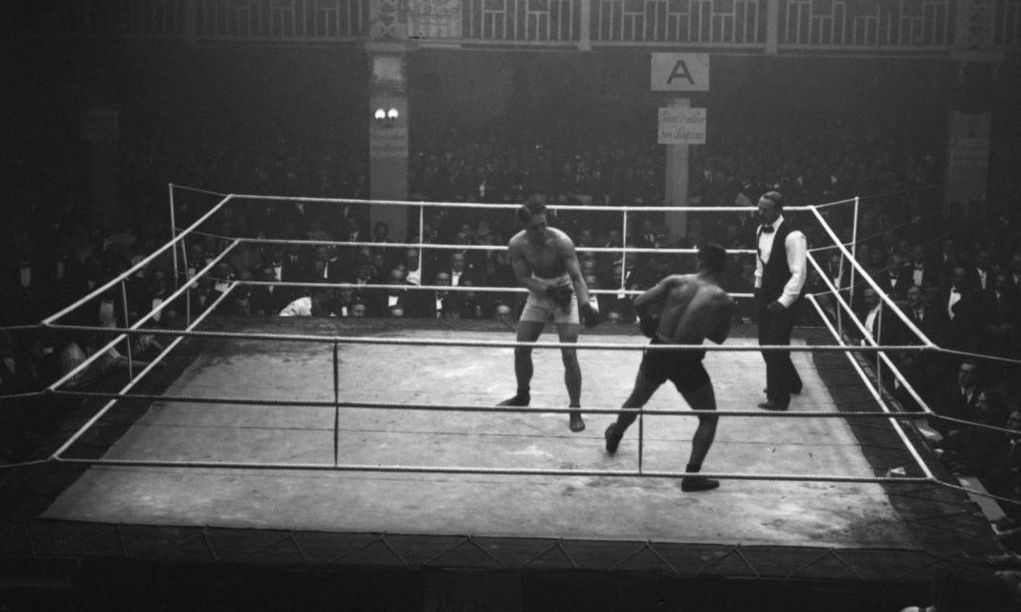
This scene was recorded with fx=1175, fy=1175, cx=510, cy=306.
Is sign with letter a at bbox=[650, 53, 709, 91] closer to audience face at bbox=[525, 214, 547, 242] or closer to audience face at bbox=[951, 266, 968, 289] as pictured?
audience face at bbox=[951, 266, 968, 289]

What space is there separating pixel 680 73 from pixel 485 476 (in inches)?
416

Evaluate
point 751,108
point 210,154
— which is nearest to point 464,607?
point 210,154

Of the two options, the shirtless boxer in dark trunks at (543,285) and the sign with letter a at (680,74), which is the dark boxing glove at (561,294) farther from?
the sign with letter a at (680,74)

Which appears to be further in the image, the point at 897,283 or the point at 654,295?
the point at 897,283

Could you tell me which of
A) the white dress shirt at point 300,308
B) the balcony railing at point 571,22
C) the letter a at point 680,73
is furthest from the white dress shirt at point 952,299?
the white dress shirt at point 300,308

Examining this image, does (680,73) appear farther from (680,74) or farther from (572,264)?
(572,264)

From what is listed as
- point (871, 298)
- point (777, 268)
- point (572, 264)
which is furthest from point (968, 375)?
point (572, 264)

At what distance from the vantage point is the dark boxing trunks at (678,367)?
608 centimetres

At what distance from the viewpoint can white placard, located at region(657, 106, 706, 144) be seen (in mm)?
15508

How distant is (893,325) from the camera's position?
995cm

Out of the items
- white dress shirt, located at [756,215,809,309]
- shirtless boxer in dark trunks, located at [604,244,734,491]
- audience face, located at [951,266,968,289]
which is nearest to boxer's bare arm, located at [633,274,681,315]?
shirtless boxer in dark trunks, located at [604,244,734,491]

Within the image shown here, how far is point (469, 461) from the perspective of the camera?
21.4 ft

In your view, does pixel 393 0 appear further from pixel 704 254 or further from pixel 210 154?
pixel 704 254

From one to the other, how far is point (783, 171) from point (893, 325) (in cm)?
807
